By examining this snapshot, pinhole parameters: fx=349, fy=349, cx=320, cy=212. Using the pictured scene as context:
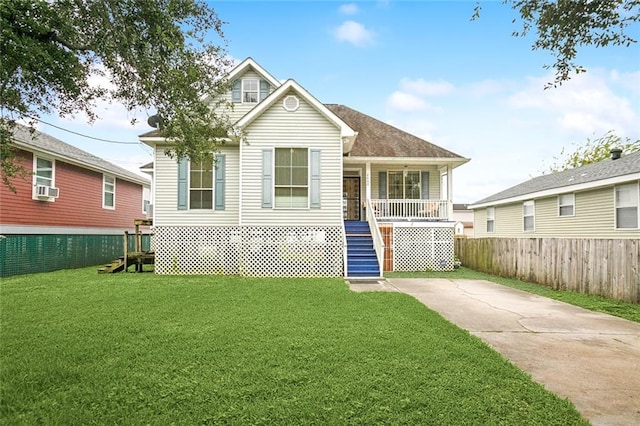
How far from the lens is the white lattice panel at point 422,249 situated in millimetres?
13031

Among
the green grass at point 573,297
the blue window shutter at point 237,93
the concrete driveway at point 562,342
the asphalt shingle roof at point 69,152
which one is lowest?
the green grass at point 573,297

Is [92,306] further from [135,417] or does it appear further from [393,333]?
[393,333]

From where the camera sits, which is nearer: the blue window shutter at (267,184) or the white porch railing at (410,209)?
the blue window shutter at (267,184)

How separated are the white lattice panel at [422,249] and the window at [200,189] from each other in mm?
6868

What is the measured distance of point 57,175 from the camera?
547 inches

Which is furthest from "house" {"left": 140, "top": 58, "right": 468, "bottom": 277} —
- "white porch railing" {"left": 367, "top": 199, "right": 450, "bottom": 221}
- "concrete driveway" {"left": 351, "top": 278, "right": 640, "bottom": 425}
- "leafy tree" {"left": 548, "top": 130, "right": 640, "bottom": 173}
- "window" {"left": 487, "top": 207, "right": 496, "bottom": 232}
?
"leafy tree" {"left": 548, "top": 130, "right": 640, "bottom": 173}

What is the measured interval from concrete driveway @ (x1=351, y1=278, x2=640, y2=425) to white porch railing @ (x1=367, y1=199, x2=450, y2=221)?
513 cm

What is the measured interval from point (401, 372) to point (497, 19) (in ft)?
17.3

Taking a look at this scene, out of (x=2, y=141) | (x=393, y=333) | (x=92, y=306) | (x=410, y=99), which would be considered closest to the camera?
(x=2, y=141)

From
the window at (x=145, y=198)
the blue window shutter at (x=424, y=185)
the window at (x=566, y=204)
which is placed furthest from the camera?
the window at (x=145, y=198)

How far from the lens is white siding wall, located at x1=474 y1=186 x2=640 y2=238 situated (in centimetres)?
1182

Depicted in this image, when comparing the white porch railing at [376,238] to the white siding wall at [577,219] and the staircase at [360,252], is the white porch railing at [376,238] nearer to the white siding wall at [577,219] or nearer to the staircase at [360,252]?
the staircase at [360,252]

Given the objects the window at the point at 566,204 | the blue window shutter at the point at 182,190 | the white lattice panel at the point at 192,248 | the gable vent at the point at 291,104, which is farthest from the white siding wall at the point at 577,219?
the blue window shutter at the point at 182,190

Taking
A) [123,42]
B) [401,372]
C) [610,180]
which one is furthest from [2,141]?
[610,180]
